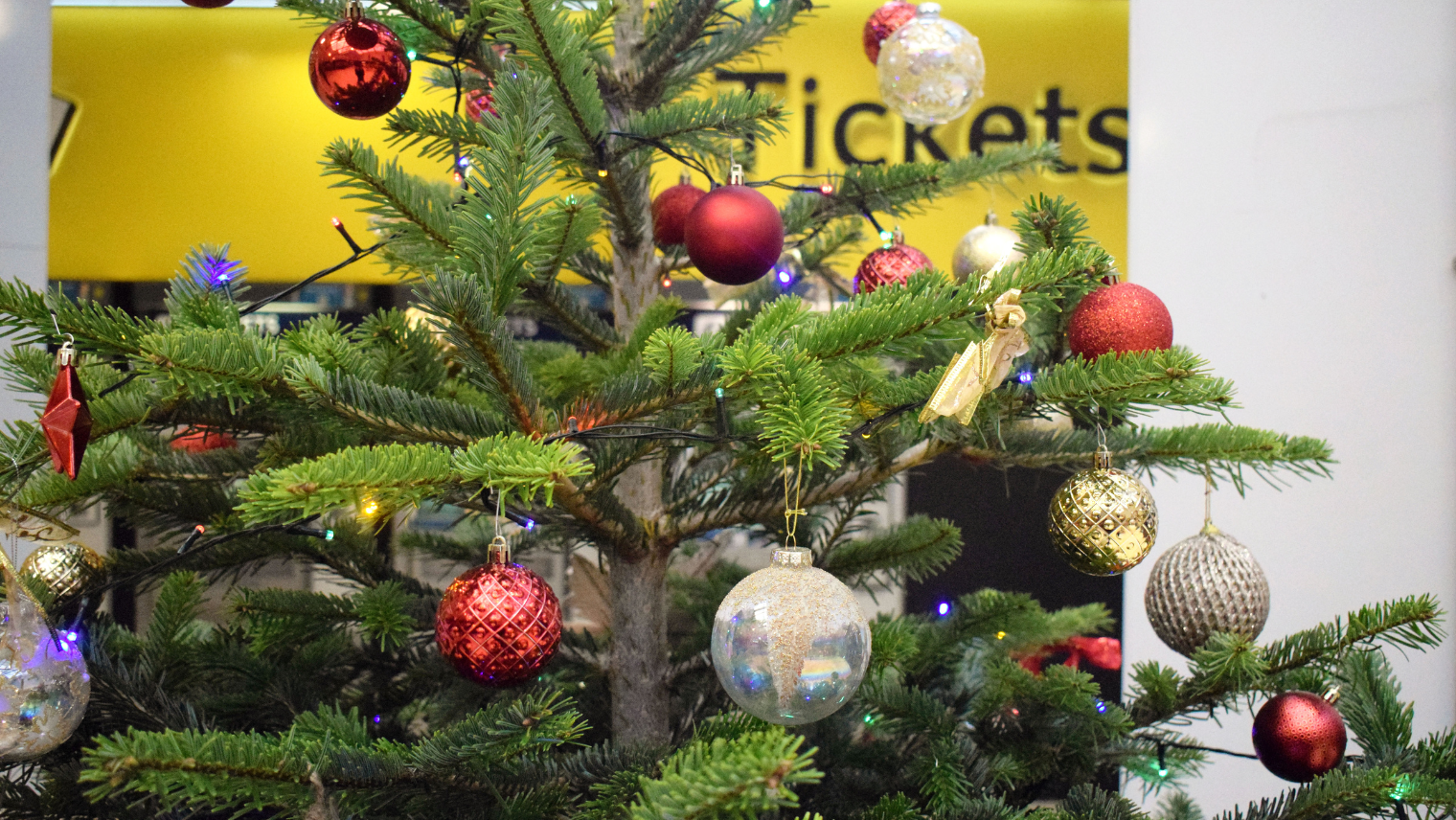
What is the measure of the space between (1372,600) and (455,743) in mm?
1758

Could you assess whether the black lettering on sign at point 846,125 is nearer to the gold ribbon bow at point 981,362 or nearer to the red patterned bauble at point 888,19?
the red patterned bauble at point 888,19

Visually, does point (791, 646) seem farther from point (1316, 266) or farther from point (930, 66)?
point (1316, 266)

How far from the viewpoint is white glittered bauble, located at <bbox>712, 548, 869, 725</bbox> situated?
0.59 meters

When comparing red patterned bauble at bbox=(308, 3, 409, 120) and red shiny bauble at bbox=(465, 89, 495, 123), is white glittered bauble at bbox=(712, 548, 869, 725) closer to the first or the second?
red patterned bauble at bbox=(308, 3, 409, 120)

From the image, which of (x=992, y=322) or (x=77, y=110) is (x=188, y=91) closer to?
(x=77, y=110)

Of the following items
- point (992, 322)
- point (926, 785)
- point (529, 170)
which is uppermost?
point (529, 170)

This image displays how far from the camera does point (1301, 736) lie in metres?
0.83

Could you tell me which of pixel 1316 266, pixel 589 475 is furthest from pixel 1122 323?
pixel 1316 266

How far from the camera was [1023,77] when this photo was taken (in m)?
2.06

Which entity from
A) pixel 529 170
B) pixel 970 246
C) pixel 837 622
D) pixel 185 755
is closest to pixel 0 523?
pixel 185 755

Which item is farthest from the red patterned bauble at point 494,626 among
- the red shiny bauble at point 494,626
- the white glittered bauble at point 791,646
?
the white glittered bauble at point 791,646

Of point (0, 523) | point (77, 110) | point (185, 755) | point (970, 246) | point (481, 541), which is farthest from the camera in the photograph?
point (77, 110)

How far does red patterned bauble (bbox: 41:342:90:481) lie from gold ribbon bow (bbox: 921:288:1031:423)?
1.70ft

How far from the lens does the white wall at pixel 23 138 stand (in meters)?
1.28
